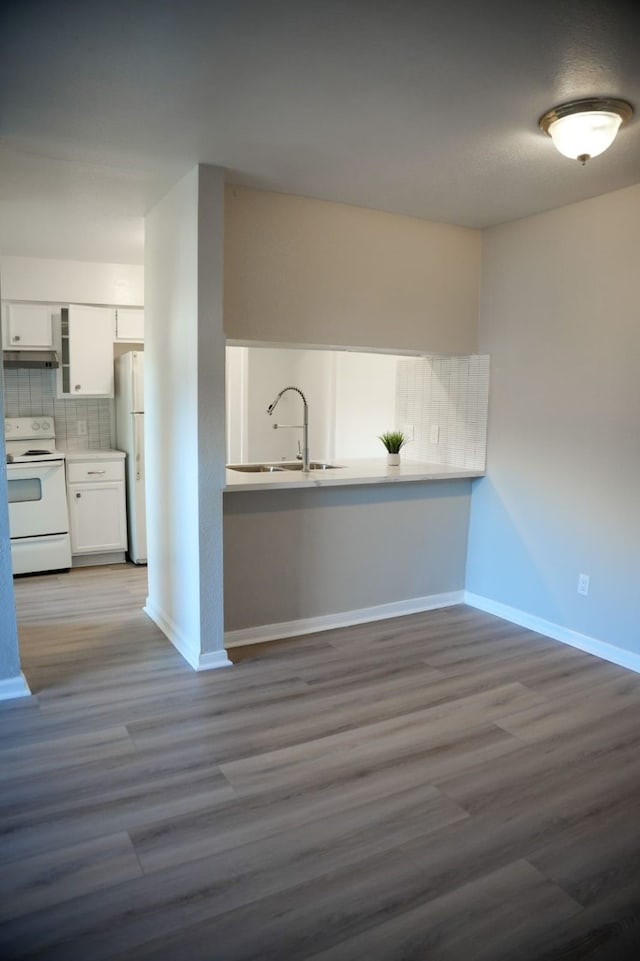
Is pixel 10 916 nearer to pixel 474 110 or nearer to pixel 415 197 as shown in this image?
pixel 474 110

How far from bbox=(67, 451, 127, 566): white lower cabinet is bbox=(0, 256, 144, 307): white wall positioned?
125 cm

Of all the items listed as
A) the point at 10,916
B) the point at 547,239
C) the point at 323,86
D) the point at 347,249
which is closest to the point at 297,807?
the point at 10,916

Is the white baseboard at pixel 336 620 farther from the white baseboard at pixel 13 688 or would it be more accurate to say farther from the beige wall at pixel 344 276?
the beige wall at pixel 344 276

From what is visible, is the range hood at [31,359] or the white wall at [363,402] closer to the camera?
the range hood at [31,359]

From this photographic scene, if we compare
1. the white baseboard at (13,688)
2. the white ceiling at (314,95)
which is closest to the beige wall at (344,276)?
the white ceiling at (314,95)

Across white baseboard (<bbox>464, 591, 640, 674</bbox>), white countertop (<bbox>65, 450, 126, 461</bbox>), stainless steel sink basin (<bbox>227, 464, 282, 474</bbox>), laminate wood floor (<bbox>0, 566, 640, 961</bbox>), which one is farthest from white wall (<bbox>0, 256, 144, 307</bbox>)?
white baseboard (<bbox>464, 591, 640, 674</bbox>)

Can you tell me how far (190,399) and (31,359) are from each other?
8.91 feet

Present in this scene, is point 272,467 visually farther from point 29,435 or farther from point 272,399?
point 29,435

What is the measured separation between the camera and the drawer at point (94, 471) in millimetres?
5008

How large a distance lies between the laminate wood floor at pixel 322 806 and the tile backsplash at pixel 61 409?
253cm

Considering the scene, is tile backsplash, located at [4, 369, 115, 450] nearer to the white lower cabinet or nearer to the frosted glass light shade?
the white lower cabinet

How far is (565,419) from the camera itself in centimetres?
352

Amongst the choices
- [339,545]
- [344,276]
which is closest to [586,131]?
[344,276]

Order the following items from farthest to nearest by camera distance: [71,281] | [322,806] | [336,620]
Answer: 1. [71,281]
2. [336,620]
3. [322,806]
